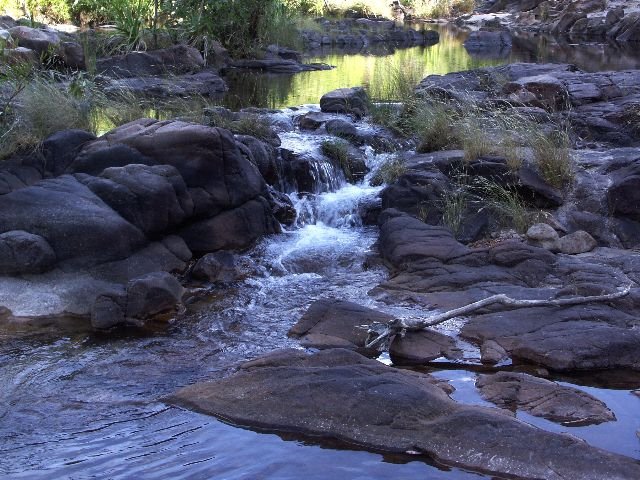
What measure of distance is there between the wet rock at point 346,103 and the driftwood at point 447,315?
7.25 meters

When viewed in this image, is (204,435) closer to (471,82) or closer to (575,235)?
(575,235)

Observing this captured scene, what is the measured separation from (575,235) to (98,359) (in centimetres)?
506

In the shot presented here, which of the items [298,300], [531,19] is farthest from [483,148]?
[531,19]

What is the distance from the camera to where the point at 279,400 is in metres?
5.25

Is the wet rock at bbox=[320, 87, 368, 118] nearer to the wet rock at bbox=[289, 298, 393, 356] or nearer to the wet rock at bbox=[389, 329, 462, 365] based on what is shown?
the wet rock at bbox=[289, 298, 393, 356]

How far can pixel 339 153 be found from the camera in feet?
36.6

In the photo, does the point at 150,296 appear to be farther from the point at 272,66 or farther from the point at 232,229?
the point at 272,66

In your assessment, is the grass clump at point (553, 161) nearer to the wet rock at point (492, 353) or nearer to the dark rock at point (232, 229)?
the dark rock at point (232, 229)

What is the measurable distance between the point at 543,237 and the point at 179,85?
9.38 meters

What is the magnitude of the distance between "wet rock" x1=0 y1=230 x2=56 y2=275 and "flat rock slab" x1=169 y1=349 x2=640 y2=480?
2598 mm

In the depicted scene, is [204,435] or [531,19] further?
[531,19]

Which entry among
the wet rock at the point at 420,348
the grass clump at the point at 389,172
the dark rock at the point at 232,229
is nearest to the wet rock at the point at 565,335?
the wet rock at the point at 420,348

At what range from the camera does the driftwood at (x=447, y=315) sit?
6.31m

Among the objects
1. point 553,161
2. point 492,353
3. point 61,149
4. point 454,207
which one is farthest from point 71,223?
point 553,161
